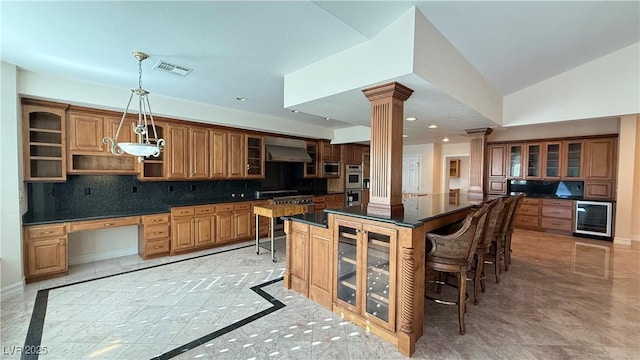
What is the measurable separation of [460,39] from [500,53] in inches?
28.9

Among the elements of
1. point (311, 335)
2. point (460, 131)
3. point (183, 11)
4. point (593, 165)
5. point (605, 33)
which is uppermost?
point (605, 33)

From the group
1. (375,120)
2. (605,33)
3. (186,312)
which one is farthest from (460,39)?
(186,312)

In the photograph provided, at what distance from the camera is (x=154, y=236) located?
13.8ft

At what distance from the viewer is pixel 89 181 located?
407cm

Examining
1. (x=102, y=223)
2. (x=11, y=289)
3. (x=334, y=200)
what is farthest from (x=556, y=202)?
(x=11, y=289)

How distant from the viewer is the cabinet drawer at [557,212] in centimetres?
591

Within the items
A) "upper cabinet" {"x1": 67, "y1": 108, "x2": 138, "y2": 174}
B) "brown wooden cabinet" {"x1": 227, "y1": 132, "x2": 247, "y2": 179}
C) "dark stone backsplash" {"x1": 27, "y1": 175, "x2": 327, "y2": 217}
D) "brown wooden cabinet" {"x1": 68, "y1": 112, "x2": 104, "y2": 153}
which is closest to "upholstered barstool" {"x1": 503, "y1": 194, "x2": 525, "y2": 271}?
"brown wooden cabinet" {"x1": 227, "y1": 132, "x2": 247, "y2": 179}

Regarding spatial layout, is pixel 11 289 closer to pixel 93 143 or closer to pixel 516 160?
pixel 93 143

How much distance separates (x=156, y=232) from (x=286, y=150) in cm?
302

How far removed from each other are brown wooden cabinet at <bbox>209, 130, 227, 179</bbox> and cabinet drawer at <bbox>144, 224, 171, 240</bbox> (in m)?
1.19

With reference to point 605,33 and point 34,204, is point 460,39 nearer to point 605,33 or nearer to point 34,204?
point 605,33

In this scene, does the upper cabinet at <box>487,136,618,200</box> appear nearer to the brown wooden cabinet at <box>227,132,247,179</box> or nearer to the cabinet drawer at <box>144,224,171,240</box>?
the brown wooden cabinet at <box>227,132,247,179</box>

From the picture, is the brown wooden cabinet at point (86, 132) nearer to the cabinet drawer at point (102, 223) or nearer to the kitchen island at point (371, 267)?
the cabinet drawer at point (102, 223)

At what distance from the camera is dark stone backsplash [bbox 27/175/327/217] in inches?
148
